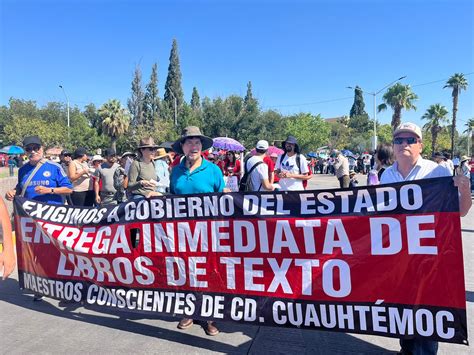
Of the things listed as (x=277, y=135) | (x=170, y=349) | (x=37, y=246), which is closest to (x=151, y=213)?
(x=170, y=349)

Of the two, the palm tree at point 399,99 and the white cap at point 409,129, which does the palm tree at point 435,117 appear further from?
the white cap at point 409,129

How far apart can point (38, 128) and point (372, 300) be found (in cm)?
4649

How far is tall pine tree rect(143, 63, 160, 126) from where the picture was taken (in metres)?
46.8

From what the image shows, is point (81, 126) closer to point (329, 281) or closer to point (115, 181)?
point (115, 181)

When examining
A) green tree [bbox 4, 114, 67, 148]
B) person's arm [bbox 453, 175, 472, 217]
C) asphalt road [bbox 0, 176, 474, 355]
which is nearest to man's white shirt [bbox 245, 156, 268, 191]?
asphalt road [bbox 0, 176, 474, 355]

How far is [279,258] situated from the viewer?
316 centimetres

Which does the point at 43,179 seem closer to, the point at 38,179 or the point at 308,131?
the point at 38,179

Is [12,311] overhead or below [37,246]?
below

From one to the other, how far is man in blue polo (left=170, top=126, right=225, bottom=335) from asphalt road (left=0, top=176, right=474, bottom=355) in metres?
0.28

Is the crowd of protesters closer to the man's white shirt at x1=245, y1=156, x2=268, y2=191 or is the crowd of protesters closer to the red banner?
the man's white shirt at x1=245, y1=156, x2=268, y2=191

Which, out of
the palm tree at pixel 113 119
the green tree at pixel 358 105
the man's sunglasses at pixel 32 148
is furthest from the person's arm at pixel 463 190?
the green tree at pixel 358 105

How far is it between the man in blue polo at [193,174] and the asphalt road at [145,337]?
0.28 m

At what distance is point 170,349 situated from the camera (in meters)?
3.21

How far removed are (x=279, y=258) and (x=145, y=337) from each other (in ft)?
4.95
